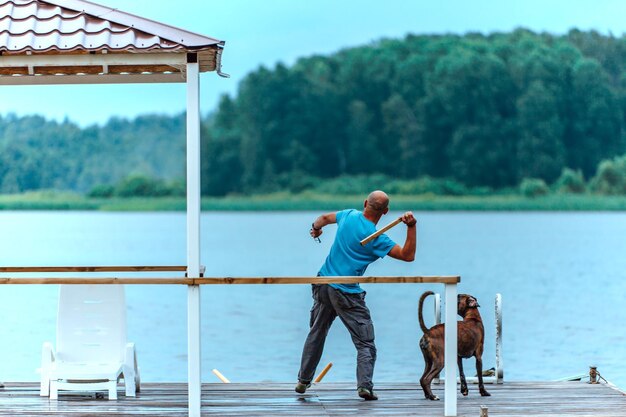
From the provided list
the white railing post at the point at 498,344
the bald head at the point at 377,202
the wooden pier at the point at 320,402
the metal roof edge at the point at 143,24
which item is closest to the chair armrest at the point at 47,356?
the wooden pier at the point at 320,402

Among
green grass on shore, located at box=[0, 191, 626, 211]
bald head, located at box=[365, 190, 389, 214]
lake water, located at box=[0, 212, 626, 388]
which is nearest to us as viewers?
bald head, located at box=[365, 190, 389, 214]

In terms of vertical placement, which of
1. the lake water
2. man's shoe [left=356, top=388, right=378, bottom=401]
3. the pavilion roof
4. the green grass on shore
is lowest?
the lake water

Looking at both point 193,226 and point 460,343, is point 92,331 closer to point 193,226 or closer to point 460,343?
point 193,226

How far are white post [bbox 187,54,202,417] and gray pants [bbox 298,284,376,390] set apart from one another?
102 centimetres

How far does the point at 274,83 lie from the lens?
217ft

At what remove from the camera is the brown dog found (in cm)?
764

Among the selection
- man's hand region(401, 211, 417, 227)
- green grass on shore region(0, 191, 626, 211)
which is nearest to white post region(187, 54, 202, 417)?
man's hand region(401, 211, 417, 227)

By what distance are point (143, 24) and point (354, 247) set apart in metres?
1.93

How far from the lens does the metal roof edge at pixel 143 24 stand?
23.4 ft

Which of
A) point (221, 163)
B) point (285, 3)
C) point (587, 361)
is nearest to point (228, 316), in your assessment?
point (587, 361)

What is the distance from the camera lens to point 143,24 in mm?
7289

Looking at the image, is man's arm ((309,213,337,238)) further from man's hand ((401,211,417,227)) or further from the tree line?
the tree line

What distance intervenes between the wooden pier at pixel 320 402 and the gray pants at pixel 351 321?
0.25m

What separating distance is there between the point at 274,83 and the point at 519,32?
15.1 metres
